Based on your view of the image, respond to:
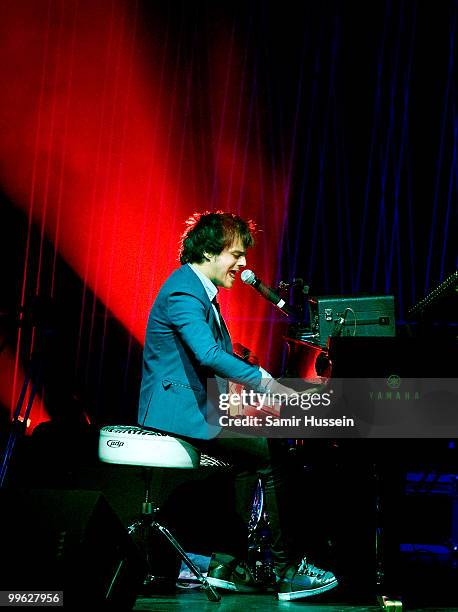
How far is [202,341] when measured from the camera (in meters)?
2.80

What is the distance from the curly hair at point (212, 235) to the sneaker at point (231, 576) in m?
1.44

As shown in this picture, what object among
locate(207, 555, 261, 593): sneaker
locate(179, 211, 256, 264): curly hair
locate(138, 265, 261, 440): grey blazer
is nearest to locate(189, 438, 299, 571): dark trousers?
locate(138, 265, 261, 440): grey blazer

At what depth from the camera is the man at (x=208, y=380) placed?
285 cm

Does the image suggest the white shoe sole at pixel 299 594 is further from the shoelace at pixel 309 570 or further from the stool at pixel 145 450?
the stool at pixel 145 450

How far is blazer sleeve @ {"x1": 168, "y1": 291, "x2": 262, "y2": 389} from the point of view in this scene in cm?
274

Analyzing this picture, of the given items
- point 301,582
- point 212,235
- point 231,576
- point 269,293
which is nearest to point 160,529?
point 231,576

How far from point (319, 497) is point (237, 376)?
1333 millimetres

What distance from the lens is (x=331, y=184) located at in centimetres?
622

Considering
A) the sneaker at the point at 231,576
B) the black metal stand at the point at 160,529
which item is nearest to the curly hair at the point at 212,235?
the black metal stand at the point at 160,529

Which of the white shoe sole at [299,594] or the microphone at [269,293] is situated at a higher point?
the microphone at [269,293]

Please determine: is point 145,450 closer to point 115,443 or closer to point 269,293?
point 115,443

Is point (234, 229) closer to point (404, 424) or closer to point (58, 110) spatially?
point (404, 424)

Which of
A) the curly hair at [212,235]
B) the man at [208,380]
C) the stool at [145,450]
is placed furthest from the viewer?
the curly hair at [212,235]

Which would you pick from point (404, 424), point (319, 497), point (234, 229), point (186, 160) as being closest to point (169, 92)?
point (186, 160)
